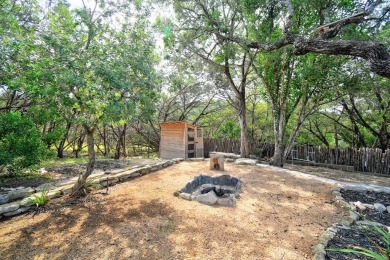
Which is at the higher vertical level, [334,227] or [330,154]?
[330,154]

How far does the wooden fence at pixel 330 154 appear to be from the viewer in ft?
30.2

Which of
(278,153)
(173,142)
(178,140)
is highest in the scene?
(178,140)

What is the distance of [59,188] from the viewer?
4324mm

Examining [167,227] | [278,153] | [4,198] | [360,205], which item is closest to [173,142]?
[278,153]

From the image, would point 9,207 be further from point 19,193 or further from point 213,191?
point 213,191

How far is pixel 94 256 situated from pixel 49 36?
3.32 m

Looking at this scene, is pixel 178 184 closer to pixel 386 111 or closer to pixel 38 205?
pixel 38 205

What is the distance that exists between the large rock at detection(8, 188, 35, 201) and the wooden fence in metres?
10.1

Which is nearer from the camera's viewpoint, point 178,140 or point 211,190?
point 211,190

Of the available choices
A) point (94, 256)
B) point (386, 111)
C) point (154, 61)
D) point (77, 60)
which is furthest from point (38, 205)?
point (386, 111)

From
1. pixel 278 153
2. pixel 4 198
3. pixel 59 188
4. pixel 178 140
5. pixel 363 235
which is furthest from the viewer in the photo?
pixel 178 140

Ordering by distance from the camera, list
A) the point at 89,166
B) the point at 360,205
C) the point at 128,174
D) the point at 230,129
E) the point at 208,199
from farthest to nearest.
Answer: the point at 230,129 → the point at 128,174 → the point at 89,166 → the point at 208,199 → the point at 360,205

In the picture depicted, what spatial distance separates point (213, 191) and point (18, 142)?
170 inches

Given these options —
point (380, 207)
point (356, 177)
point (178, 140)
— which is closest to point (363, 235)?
point (380, 207)
